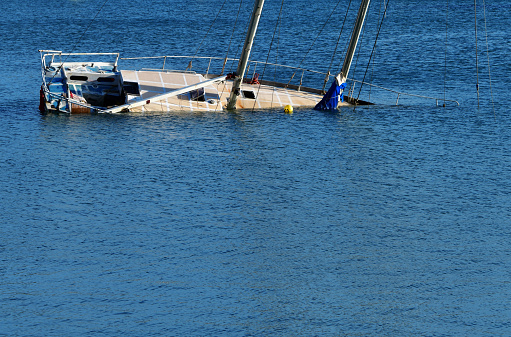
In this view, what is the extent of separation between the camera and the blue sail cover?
69.0 m

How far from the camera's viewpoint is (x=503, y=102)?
74.9 meters

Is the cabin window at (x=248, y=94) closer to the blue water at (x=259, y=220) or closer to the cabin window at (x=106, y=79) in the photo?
the blue water at (x=259, y=220)

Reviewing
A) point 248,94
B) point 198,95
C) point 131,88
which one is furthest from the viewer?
point 248,94

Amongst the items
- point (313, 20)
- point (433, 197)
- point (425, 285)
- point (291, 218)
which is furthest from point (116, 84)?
point (313, 20)

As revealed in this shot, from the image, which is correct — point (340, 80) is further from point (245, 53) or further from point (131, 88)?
point (131, 88)

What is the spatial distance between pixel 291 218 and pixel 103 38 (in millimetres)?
83892

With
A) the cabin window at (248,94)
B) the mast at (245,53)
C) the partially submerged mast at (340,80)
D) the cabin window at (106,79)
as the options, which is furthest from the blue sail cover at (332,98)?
the cabin window at (106,79)

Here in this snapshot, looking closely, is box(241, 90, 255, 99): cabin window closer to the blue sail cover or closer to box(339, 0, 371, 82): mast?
the blue sail cover

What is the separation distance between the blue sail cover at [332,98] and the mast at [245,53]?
908cm

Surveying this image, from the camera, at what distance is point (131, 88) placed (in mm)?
65062

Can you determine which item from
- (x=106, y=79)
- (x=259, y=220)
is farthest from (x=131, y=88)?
(x=259, y=220)

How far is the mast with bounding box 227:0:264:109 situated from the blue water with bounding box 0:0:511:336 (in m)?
2.42

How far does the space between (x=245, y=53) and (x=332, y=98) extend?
409 inches

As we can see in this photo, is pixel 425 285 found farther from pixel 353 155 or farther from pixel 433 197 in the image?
pixel 353 155
